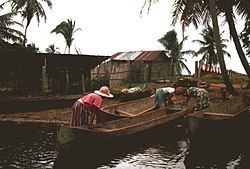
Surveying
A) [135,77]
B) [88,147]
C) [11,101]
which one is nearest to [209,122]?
[88,147]

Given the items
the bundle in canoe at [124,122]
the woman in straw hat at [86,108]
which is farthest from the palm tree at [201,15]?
the woman in straw hat at [86,108]

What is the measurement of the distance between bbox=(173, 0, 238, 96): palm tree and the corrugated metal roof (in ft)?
51.8

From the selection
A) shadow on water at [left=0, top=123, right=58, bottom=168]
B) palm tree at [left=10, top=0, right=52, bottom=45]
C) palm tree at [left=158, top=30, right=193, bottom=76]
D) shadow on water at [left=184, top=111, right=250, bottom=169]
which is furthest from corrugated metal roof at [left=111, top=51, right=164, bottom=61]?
shadow on water at [left=184, top=111, right=250, bottom=169]

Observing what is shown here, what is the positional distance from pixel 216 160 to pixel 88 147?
3745 millimetres

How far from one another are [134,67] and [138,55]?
7397mm

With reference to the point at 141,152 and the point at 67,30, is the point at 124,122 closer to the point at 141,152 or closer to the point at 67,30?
the point at 141,152

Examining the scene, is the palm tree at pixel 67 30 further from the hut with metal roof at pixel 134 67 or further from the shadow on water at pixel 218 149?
the shadow on water at pixel 218 149

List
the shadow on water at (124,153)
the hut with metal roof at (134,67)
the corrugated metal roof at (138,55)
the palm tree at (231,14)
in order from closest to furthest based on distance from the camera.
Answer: the shadow on water at (124,153), the palm tree at (231,14), the hut with metal roof at (134,67), the corrugated metal roof at (138,55)


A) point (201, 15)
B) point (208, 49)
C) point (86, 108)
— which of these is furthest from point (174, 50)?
point (86, 108)

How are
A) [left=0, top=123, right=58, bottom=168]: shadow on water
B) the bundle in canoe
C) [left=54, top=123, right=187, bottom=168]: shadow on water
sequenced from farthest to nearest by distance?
[left=0, top=123, right=58, bottom=168]: shadow on water < [left=54, top=123, right=187, bottom=168]: shadow on water < the bundle in canoe

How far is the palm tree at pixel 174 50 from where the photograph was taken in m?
37.4

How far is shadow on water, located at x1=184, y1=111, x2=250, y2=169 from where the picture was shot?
9155 mm

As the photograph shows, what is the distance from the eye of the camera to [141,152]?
33.4 ft

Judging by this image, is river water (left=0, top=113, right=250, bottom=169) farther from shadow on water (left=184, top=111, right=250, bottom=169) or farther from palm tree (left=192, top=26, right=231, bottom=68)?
palm tree (left=192, top=26, right=231, bottom=68)
